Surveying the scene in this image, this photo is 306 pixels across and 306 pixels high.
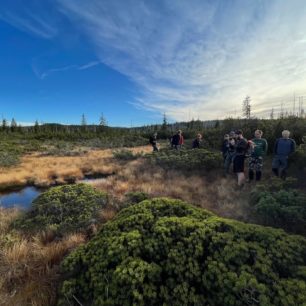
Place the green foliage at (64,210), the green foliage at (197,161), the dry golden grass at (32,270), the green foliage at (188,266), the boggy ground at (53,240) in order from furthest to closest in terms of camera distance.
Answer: the green foliage at (197,161) → the green foliage at (64,210) → the boggy ground at (53,240) → the dry golden grass at (32,270) → the green foliage at (188,266)

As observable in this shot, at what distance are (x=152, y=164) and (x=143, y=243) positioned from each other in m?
11.0

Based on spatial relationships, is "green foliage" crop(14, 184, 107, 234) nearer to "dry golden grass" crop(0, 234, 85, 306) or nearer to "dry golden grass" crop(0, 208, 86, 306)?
"dry golden grass" crop(0, 208, 86, 306)

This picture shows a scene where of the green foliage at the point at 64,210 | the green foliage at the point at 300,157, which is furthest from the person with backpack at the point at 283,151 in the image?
the green foliage at the point at 64,210

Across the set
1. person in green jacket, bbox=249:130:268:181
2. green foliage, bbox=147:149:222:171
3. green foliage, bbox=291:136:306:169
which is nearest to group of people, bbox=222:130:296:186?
person in green jacket, bbox=249:130:268:181

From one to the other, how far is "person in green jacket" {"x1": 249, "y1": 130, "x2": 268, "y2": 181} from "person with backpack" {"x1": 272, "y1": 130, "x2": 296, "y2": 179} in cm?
42

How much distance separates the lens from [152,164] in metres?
14.4

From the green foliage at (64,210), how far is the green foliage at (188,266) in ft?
6.47

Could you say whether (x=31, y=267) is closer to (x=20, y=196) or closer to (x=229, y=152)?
(x=20, y=196)

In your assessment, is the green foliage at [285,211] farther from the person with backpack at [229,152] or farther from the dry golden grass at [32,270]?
the person with backpack at [229,152]

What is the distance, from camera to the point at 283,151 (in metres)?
8.16

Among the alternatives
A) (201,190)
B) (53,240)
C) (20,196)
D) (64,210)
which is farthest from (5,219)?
(201,190)

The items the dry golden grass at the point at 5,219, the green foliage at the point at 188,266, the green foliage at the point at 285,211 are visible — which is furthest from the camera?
the dry golden grass at the point at 5,219

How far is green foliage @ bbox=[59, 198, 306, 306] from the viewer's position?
8.86 feet

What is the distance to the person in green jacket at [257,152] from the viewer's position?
330 inches
